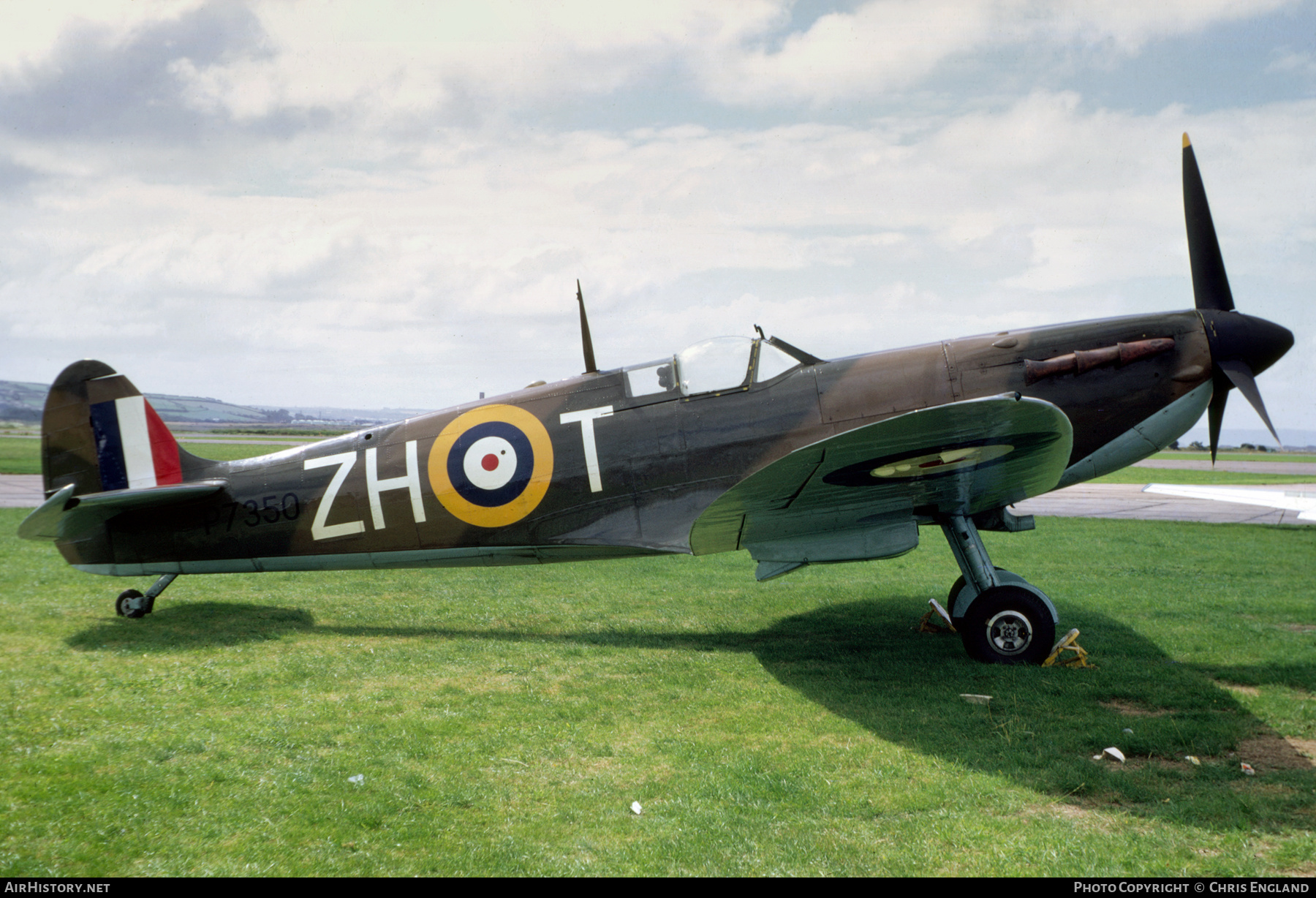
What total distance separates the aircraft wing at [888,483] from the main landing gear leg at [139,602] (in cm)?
494

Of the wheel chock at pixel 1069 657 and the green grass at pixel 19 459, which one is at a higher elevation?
the green grass at pixel 19 459

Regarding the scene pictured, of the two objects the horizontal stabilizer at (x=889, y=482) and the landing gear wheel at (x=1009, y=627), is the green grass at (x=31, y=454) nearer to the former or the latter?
the horizontal stabilizer at (x=889, y=482)

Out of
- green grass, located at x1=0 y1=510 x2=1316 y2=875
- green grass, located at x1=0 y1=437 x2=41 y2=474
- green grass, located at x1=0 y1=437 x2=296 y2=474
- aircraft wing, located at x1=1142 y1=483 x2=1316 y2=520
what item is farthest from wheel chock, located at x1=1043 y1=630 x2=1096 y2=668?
green grass, located at x1=0 y1=437 x2=41 y2=474

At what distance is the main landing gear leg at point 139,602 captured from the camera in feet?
24.2

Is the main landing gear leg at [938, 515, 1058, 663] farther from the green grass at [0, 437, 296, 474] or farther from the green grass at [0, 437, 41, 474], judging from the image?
the green grass at [0, 437, 41, 474]

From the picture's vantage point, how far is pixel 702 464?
6.35m

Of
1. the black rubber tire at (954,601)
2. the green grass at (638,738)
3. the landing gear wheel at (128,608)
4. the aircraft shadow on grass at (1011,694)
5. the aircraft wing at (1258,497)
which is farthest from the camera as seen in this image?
the aircraft wing at (1258,497)

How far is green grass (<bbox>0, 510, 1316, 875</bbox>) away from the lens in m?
3.32

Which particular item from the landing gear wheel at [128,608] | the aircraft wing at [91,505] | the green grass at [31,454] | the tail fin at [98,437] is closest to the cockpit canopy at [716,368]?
the aircraft wing at [91,505]

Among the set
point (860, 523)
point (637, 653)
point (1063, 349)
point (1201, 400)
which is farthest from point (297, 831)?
point (1201, 400)

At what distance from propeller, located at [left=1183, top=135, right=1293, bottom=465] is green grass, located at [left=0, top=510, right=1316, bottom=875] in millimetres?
2009

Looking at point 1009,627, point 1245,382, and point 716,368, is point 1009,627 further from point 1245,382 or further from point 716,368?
point 716,368

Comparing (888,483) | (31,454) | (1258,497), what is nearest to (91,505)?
(888,483)
